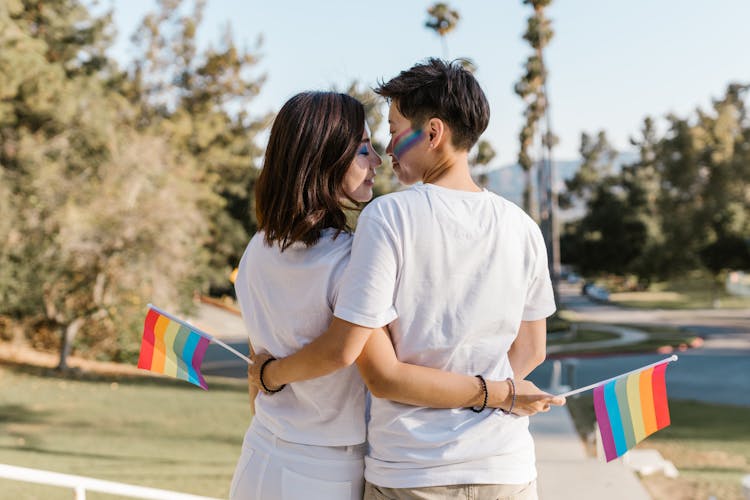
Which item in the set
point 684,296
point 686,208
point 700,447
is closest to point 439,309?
point 700,447

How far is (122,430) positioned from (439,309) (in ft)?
37.3

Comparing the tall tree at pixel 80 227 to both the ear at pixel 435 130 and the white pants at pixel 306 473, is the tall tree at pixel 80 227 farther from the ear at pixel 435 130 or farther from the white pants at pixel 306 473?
the ear at pixel 435 130

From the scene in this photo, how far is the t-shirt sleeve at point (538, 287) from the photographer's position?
166cm

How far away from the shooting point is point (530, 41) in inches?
1148

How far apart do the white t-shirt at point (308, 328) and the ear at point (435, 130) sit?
0.27 meters

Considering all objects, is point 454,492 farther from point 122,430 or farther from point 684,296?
point 684,296

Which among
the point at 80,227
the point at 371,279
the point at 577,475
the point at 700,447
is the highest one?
the point at 371,279

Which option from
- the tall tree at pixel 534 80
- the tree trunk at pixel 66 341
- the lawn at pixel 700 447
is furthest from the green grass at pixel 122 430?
the tall tree at pixel 534 80

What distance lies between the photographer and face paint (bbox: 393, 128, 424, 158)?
157 centimetres

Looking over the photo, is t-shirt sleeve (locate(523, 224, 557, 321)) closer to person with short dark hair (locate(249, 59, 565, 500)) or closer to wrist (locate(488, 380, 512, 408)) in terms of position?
person with short dark hair (locate(249, 59, 565, 500))

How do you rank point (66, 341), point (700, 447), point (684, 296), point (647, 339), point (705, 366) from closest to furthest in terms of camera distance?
point (700, 447) < point (705, 366) < point (66, 341) < point (647, 339) < point (684, 296)

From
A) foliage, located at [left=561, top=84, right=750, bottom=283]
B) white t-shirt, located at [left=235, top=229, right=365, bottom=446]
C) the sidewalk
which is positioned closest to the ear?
white t-shirt, located at [left=235, top=229, right=365, bottom=446]

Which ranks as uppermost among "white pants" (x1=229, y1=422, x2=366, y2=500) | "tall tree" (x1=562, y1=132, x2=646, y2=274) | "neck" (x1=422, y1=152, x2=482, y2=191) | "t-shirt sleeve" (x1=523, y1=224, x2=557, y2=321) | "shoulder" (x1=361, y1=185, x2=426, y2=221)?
"neck" (x1=422, y1=152, x2=482, y2=191)

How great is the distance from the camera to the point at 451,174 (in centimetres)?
158
